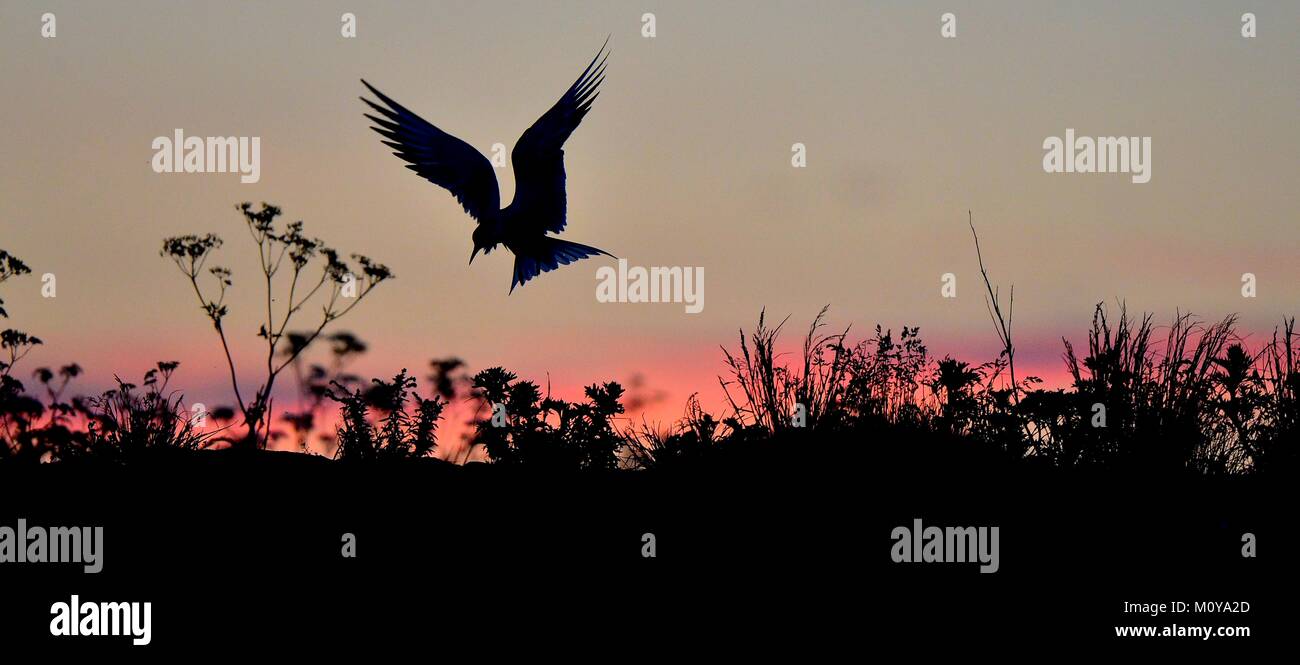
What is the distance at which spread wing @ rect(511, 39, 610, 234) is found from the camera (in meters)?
9.57

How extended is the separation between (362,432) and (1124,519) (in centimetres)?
490

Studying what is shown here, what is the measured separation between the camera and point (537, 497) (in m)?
8.11

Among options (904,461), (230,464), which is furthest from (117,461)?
(904,461)

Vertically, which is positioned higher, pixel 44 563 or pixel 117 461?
pixel 117 461

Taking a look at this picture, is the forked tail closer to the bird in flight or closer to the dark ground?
the bird in flight

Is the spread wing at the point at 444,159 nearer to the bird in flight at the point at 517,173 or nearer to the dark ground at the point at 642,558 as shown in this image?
the bird in flight at the point at 517,173

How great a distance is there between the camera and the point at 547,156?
9.67m

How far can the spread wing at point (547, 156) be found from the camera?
9.57m

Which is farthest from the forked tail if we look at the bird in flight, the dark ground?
the dark ground

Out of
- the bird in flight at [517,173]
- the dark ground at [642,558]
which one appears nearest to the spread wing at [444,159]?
the bird in flight at [517,173]
